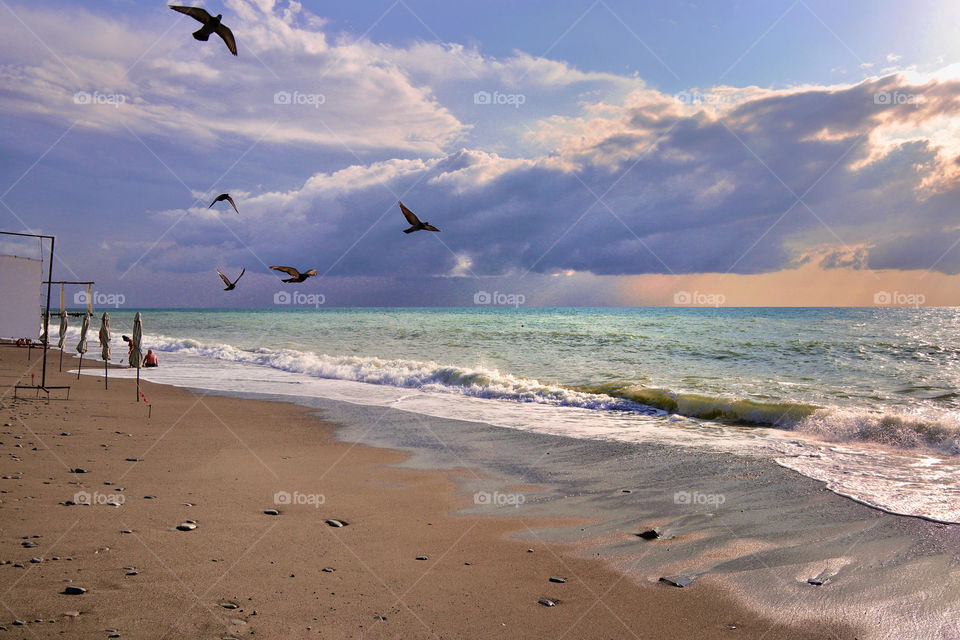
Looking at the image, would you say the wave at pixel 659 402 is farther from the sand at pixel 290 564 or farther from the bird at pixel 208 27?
the bird at pixel 208 27

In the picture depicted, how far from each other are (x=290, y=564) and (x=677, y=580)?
3.38 metres

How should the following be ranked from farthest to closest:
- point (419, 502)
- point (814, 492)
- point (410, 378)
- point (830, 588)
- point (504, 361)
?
point (504, 361) → point (410, 378) → point (814, 492) → point (419, 502) → point (830, 588)

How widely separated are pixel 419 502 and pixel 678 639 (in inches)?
146

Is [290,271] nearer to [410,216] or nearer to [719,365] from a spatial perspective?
[410,216]

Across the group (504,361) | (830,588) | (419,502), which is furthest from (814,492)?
(504,361)

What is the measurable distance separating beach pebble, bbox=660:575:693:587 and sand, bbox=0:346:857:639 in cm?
10

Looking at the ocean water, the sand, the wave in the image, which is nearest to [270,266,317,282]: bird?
the sand

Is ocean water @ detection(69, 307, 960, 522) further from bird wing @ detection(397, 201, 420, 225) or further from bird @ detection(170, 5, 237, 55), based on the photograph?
bird @ detection(170, 5, 237, 55)

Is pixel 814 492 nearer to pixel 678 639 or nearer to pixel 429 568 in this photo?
pixel 678 639

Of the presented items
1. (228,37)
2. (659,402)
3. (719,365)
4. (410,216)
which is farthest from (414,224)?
(719,365)

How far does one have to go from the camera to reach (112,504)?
20.2ft

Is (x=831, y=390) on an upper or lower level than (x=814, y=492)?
upper

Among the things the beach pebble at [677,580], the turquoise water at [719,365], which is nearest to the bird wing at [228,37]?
the beach pebble at [677,580]

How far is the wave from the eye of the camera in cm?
1131
